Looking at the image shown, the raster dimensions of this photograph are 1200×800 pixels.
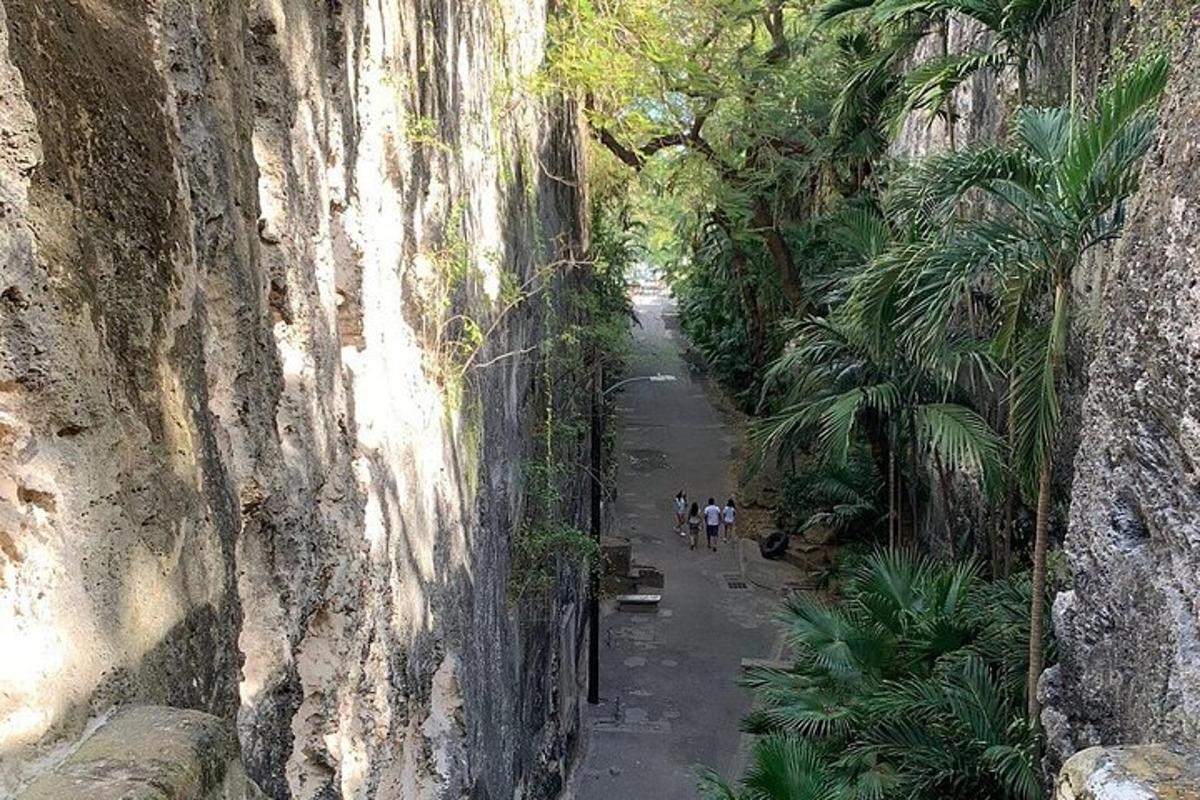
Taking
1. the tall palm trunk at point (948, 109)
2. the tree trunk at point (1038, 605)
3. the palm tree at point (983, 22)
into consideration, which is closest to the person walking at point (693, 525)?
the tall palm trunk at point (948, 109)

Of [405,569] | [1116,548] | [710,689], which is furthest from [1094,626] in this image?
[710,689]

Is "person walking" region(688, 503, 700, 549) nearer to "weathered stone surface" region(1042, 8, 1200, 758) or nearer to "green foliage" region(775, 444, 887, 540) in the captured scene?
"green foliage" region(775, 444, 887, 540)

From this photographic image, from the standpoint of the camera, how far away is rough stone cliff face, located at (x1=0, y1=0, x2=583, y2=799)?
186 cm

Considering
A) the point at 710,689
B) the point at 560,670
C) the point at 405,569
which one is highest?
the point at 405,569

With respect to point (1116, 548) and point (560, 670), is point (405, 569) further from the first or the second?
point (560, 670)

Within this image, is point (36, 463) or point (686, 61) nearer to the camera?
point (36, 463)

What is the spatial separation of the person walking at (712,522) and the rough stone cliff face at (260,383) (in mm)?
10619

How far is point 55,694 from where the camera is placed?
6.01 feet

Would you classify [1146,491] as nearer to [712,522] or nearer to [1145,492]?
[1145,492]

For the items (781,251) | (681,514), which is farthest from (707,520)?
(781,251)

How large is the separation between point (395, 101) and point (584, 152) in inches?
335

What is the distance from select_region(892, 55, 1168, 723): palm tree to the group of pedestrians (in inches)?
441

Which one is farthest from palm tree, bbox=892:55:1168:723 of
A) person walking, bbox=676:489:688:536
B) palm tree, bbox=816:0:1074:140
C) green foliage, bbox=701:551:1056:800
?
person walking, bbox=676:489:688:536

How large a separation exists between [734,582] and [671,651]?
2.66 m
